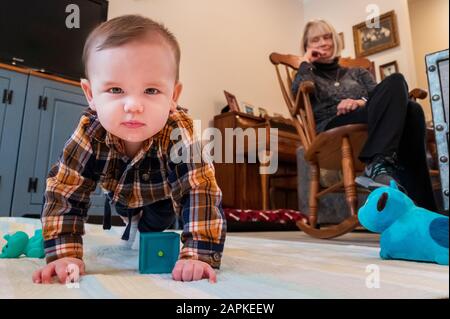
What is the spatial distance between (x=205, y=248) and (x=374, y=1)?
→ 137 inches

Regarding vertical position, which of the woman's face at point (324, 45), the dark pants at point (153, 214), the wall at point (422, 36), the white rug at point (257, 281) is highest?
the wall at point (422, 36)

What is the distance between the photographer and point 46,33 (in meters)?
2.09

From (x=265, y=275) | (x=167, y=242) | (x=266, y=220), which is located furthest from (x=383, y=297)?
(x=266, y=220)

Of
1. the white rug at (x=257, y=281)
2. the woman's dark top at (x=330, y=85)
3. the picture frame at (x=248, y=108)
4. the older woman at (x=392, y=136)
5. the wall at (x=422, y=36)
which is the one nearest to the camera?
the white rug at (x=257, y=281)

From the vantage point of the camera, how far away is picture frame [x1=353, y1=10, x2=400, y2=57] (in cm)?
308

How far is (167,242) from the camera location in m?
0.54

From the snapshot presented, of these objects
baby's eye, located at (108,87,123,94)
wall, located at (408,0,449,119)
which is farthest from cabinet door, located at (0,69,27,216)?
wall, located at (408,0,449,119)

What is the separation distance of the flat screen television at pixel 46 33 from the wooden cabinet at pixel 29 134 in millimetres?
141

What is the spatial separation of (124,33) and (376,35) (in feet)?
10.6

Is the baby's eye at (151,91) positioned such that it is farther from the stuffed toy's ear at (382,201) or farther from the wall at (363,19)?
the wall at (363,19)

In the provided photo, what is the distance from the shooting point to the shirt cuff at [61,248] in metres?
0.53

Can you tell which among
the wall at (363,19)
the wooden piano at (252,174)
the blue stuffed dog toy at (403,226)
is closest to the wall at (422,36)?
the wall at (363,19)

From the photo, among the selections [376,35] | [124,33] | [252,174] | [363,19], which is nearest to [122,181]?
[124,33]
